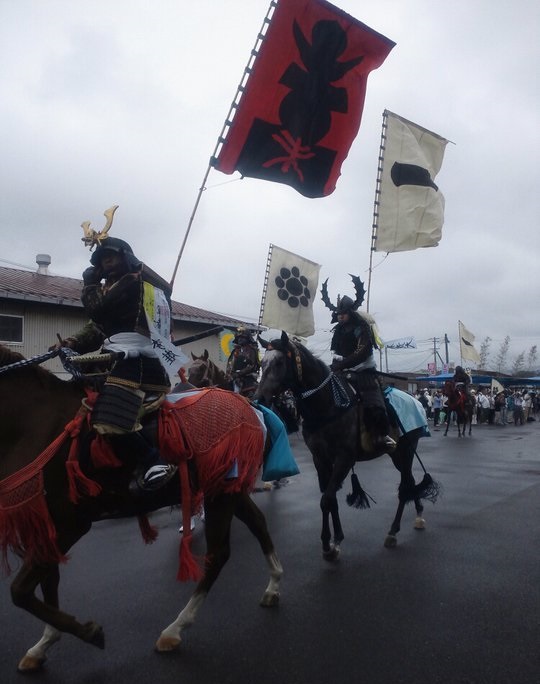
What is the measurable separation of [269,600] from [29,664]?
1.74 m

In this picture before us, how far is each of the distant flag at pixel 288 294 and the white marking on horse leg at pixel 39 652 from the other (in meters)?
11.5

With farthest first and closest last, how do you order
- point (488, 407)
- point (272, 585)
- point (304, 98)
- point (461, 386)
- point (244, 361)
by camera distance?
point (488, 407)
point (461, 386)
point (244, 361)
point (304, 98)
point (272, 585)

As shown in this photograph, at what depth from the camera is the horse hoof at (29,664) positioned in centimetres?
333

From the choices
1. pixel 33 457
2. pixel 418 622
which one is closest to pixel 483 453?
pixel 418 622

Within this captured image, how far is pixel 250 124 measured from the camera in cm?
683

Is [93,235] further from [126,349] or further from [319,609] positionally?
[319,609]

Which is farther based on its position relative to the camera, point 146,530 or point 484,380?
point 484,380

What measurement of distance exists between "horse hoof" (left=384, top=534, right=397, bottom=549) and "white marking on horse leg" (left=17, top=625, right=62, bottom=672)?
349 centimetres

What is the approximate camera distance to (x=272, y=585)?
171 inches

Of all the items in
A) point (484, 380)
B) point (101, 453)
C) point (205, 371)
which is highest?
point (484, 380)

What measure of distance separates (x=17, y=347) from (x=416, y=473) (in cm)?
1186

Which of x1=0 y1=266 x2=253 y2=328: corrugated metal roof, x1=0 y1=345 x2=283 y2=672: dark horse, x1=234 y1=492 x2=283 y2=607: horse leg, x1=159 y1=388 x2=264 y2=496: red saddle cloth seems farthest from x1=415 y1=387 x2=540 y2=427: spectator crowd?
x1=0 y1=345 x2=283 y2=672: dark horse

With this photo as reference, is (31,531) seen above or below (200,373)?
below

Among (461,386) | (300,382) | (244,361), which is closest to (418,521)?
(300,382)
